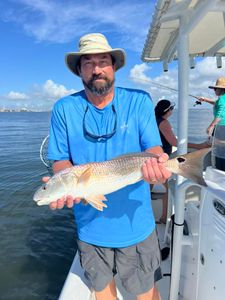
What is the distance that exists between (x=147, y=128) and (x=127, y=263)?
140 centimetres

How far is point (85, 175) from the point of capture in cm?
271

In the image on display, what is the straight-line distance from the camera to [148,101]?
3033mm

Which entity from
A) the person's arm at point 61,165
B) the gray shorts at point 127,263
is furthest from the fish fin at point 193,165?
the person's arm at point 61,165

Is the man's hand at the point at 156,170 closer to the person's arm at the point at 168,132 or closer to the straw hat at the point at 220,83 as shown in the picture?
the person's arm at the point at 168,132

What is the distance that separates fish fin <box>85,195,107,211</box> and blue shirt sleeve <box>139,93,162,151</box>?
67cm

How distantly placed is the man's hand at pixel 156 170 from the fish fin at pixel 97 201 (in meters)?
0.45

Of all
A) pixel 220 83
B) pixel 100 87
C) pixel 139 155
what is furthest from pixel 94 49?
pixel 220 83

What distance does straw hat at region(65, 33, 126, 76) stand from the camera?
287 cm

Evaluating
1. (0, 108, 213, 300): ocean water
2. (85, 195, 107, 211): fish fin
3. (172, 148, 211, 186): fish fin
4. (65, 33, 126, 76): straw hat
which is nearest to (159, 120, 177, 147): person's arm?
(65, 33, 126, 76): straw hat

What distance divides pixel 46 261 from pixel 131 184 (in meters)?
5.27

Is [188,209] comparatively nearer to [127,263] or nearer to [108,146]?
[127,263]

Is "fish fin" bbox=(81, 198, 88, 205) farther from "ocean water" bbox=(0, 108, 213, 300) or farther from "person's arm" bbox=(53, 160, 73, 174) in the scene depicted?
"ocean water" bbox=(0, 108, 213, 300)

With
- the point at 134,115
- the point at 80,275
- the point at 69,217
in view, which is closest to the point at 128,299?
the point at 80,275

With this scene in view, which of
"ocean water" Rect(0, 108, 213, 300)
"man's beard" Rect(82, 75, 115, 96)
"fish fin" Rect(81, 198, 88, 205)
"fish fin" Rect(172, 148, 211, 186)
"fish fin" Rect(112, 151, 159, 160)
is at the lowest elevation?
"ocean water" Rect(0, 108, 213, 300)
